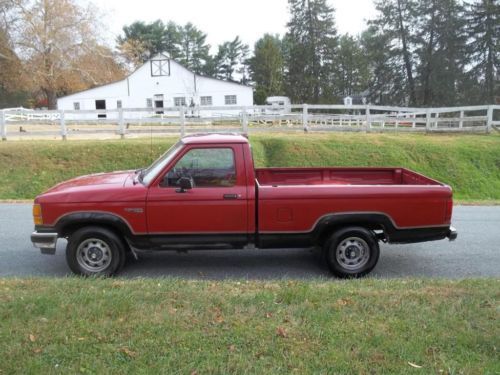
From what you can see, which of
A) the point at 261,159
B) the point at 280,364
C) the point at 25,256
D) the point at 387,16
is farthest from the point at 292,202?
the point at 387,16

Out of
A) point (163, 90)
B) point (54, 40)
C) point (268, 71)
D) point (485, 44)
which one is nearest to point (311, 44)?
point (268, 71)

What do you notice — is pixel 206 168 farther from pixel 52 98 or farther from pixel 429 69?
pixel 429 69

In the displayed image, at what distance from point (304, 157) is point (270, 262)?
945 cm

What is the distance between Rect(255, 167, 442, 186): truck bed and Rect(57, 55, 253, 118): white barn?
36623 mm

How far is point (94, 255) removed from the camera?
19.1ft

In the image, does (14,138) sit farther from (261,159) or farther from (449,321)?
(449,321)

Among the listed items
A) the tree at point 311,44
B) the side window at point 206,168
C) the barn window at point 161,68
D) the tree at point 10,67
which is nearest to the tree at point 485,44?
the tree at point 311,44

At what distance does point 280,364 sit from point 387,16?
58.3 metres

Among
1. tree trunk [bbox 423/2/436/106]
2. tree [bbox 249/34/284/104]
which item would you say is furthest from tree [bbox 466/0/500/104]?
tree [bbox 249/34/284/104]

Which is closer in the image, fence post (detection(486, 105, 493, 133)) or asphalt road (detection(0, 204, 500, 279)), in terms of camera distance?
asphalt road (detection(0, 204, 500, 279))

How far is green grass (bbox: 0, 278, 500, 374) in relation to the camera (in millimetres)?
3426

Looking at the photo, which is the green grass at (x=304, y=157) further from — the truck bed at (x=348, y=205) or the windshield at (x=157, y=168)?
the truck bed at (x=348, y=205)

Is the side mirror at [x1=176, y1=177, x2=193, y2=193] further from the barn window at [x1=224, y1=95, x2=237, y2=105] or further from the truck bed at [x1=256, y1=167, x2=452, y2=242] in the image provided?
the barn window at [x1=224, y1=95, x2=237, y2=105]

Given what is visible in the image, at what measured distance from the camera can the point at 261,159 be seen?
50.8ft
